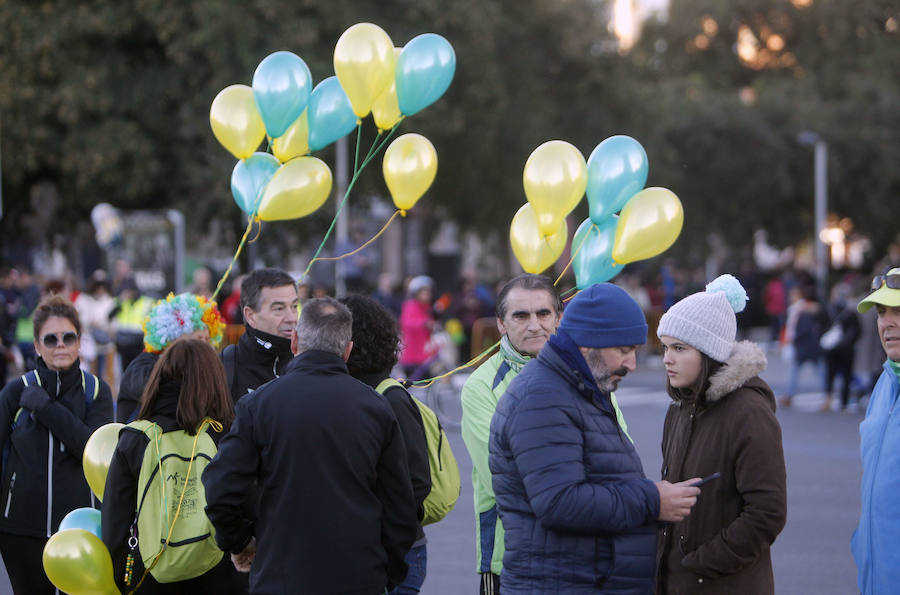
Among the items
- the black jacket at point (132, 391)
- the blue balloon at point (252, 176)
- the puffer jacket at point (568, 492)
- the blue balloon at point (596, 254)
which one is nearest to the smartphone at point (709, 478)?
the puffer jacket at point (568, 492)

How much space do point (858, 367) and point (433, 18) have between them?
35.0 feet

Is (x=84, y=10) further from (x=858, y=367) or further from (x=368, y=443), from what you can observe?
(x=368, y=443)

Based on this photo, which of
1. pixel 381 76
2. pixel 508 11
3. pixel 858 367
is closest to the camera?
pixel 381 76

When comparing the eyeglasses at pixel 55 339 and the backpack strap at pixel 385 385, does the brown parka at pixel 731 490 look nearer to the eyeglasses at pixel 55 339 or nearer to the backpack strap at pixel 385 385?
the backpack strap at pixel 385 385

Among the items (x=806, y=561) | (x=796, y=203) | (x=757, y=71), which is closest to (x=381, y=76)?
(x=806, y=561)

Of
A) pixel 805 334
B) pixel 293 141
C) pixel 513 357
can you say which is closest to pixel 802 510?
pixel 293 141

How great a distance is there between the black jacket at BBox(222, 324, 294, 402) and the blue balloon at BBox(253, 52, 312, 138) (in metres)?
1.30

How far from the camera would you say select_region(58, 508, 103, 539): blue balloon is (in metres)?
4.39

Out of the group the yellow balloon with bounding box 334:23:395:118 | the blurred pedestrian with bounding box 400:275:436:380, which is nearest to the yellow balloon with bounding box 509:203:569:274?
the yellow balloon with bounding box 334:23:395:118

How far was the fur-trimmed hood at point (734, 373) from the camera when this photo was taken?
372 cm

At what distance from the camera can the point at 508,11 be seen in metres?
25.3

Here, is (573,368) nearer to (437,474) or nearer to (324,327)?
(324,327)

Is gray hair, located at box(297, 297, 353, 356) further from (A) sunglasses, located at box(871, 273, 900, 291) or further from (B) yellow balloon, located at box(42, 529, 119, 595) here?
(A) sunglasses, located at box(871, 273, 900, 291)

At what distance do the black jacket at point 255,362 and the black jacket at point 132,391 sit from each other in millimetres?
379
